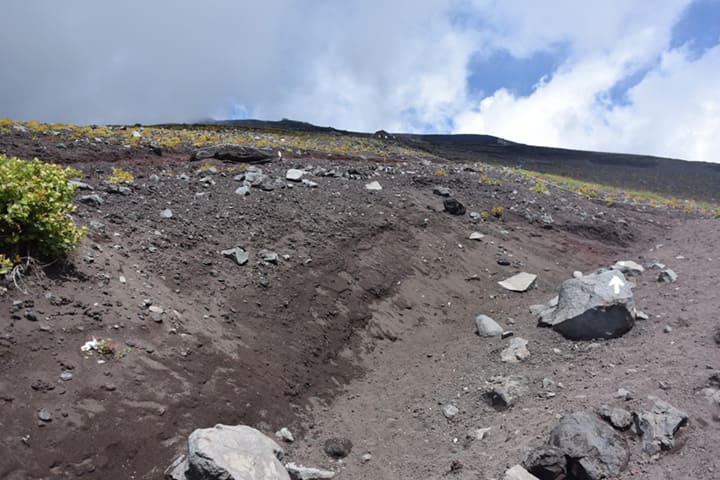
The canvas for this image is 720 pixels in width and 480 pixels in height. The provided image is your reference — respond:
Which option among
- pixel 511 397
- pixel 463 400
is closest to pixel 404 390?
pixel 463 400

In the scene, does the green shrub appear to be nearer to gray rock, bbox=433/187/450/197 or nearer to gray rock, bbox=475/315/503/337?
gray rock, bbox=475/315/503/337

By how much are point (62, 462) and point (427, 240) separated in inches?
342

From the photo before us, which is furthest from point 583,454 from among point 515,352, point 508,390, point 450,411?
point 515,352

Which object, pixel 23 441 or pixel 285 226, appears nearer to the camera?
pixel 23 441

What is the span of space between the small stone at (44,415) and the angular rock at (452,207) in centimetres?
1079

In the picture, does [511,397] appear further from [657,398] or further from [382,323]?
[382,323]

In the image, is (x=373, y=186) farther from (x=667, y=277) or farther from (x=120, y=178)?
(x=667, y=277)

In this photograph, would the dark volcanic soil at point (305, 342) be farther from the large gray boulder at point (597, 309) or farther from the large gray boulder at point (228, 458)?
the large gray boulder at point (228, 458)

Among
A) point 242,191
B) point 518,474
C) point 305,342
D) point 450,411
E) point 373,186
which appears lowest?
point 450,411

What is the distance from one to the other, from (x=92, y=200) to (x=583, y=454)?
8.43 metres

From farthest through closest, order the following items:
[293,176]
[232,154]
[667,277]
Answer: [232,154] → [293,176] → [667,277]

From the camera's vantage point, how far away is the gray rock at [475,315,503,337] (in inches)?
325

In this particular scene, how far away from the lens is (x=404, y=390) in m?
6.89

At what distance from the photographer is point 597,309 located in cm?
710
